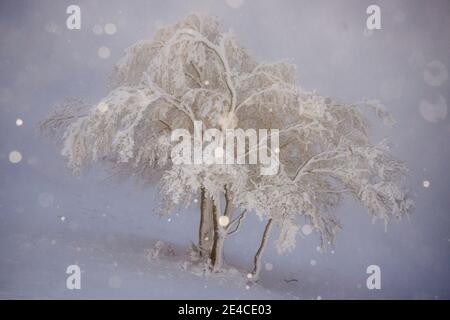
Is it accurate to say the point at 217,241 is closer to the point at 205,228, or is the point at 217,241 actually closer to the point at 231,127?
the point at 205,228

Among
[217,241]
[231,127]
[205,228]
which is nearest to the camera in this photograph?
[231,127]

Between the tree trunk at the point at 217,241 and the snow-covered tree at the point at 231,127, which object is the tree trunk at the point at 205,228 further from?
the tree trunk at the point at 217,241

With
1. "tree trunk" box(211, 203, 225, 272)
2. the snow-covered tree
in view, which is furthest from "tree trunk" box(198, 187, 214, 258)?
"tree trunk" box(211, 203, 225, 272)

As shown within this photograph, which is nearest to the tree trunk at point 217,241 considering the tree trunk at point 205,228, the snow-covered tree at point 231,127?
the snow-covered tree at point 231,127

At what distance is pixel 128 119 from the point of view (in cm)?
873

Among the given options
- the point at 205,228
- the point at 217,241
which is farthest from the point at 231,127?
the point at 205,228

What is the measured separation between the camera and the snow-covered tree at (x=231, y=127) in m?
8.31

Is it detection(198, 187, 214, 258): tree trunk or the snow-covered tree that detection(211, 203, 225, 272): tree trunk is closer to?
the snow-covered tree

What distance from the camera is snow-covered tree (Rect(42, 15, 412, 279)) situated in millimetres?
8312

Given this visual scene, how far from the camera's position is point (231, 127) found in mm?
9031

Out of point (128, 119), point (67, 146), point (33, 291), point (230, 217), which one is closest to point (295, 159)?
point (230, 217)

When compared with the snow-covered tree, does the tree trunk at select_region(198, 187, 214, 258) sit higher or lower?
lower

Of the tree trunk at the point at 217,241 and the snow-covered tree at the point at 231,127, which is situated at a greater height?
the snow-covered tree at the point at 231,127
